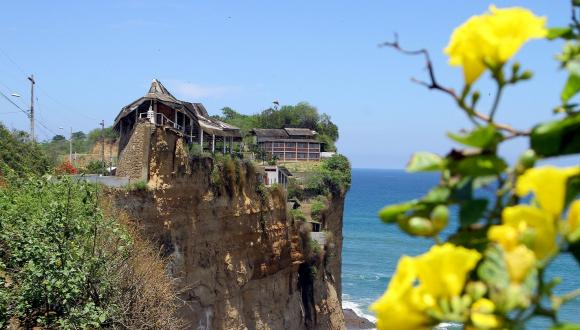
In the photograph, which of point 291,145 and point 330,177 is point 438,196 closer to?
point 330,177

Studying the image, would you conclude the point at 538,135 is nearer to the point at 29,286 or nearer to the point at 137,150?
the point at 29,286

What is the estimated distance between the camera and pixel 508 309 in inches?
37.2

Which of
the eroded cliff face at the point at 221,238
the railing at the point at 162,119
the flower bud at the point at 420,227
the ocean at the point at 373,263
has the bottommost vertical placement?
the ocean at the point at 373,263

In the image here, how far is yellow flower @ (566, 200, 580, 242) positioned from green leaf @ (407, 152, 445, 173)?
0.76ft

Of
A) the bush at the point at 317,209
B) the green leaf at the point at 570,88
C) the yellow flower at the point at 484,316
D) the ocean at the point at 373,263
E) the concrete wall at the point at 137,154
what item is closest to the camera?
the yellow flower at the point at 484,316

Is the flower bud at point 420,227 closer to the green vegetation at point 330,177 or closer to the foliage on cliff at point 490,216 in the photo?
the foliage on cliff at point 490,216

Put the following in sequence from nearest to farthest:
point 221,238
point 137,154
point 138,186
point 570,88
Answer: point 570,88 → point 138,186 → point 137,154 → point 221,238

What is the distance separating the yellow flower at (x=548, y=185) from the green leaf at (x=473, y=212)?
0.38 ft

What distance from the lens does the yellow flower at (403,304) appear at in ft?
3.19

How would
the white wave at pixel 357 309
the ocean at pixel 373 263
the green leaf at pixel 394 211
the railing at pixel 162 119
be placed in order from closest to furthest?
the green leaf at pixel 394 211
the railing at pixel 162 119
the white wave at pixel 357 309
the ocean at pixel 373 263

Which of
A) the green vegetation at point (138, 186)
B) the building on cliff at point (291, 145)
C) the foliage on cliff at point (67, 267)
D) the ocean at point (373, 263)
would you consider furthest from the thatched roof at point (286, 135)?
the foliage on cliff at point (67, 267)

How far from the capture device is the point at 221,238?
16.3 m

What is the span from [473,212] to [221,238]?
15424 millimetres

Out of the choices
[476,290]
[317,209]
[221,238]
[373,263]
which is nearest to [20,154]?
[221,238]
